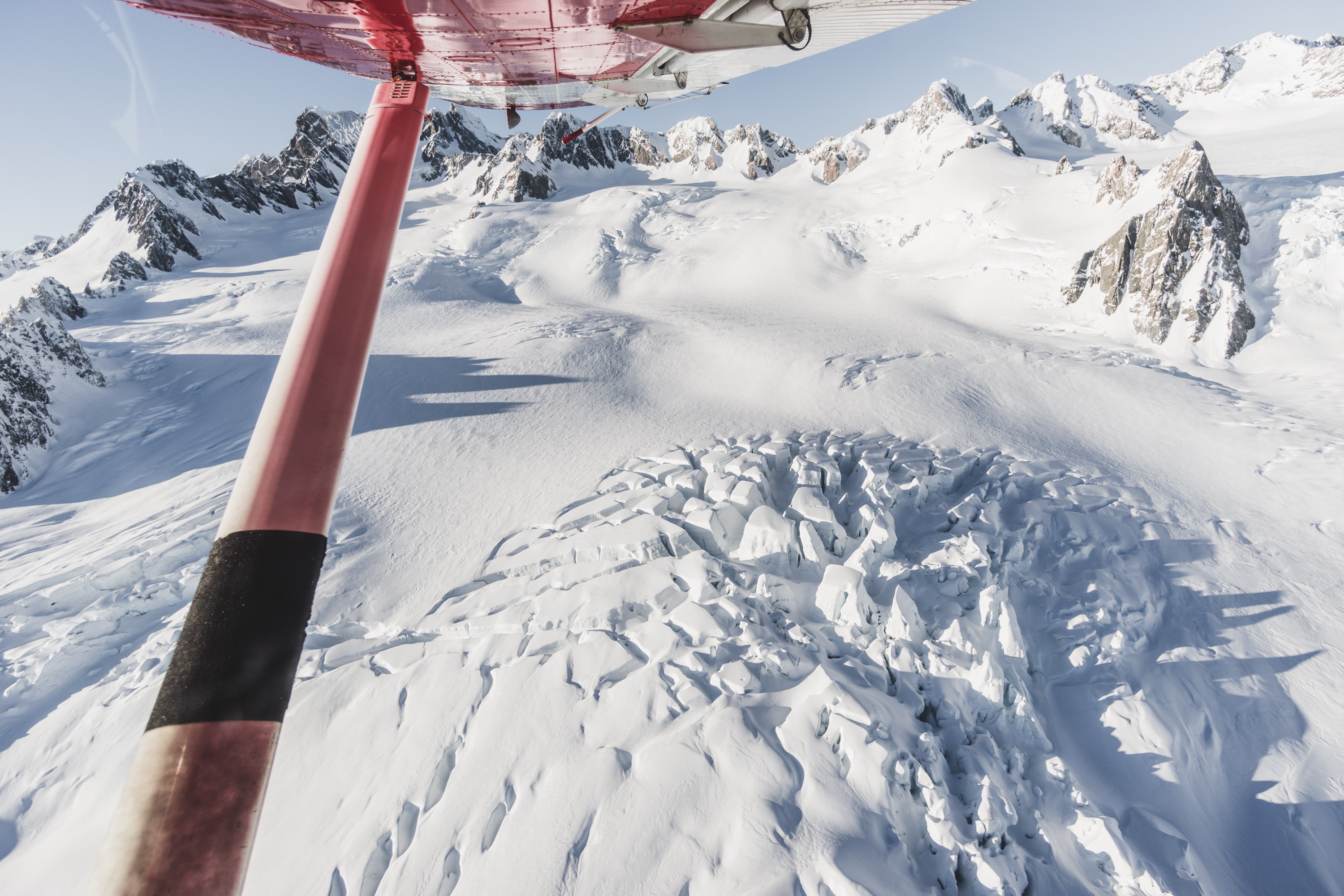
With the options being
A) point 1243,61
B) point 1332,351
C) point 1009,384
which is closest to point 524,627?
point 1009,384

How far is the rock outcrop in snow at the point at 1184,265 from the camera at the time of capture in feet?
42.5

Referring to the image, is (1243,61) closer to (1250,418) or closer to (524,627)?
(1250,418)

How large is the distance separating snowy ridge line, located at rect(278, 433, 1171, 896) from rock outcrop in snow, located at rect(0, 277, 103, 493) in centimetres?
1211

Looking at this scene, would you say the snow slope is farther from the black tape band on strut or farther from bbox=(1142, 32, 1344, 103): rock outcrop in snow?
bbox=(1142, 32, 1344, 103): rock outcrop in snow

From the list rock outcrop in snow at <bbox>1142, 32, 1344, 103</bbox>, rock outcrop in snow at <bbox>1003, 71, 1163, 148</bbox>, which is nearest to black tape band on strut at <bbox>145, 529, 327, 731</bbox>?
rock outcrop in snow at <bbox>1003, 71, 1163, 148</bbox>

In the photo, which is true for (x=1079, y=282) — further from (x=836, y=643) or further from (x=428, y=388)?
(x=428, y=388)

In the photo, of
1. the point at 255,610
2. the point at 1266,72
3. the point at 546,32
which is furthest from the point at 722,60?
the point at 1266,72

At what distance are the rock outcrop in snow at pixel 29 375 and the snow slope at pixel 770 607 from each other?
0.51 m

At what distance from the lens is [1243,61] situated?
1807 inches

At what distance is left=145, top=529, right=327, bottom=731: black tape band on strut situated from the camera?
118 cm

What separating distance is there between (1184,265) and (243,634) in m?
19.7

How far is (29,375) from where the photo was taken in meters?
13.4

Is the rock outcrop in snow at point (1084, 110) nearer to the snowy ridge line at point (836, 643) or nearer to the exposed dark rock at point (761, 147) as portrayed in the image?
the exposed dark rock at point (761, 147)

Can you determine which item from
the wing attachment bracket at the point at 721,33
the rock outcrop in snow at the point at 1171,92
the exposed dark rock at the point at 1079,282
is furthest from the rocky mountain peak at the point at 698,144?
the wing attachment bracket at the point at 721,33
